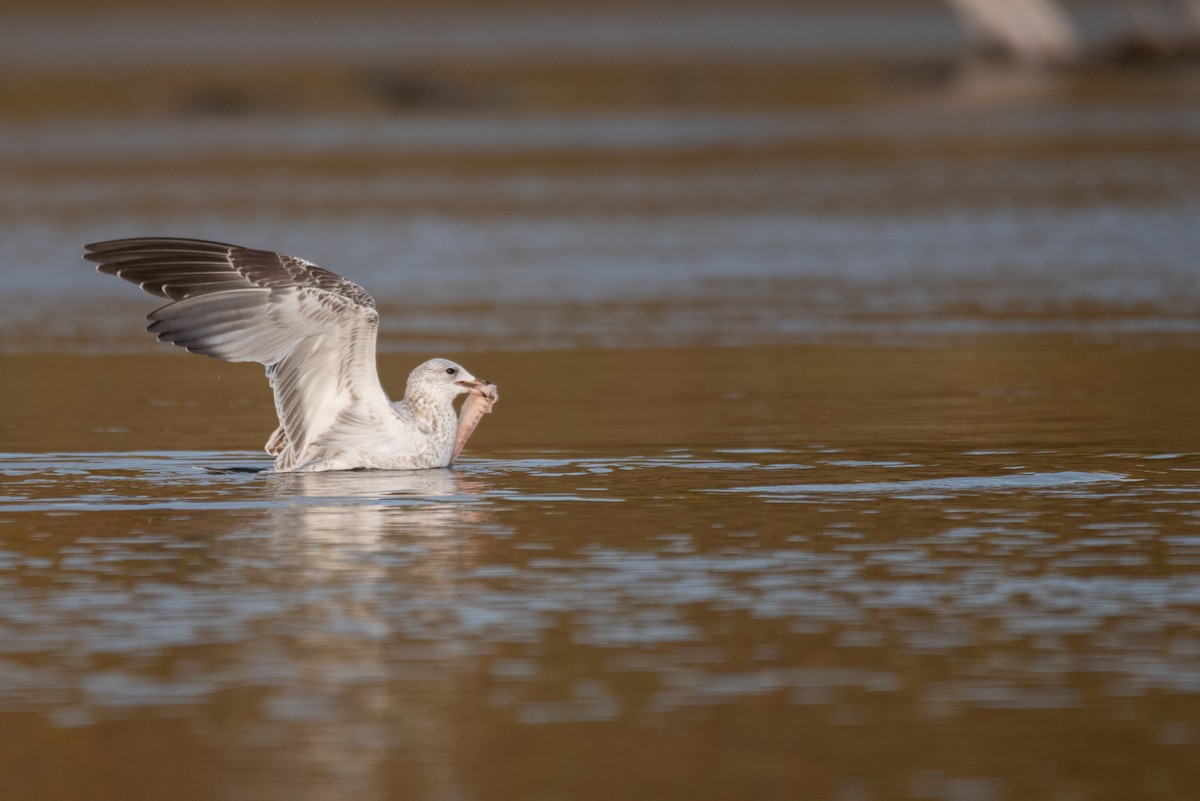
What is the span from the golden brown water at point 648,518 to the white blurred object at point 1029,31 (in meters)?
41.6

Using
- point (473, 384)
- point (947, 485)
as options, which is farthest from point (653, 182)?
point (947, 485)

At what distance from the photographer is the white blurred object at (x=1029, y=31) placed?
79.1 metres

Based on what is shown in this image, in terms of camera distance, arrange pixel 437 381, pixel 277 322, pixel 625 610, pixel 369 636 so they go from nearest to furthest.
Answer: pixel 369 636 < pixel 625 610 < pixel 277 322 < pixel 437 381

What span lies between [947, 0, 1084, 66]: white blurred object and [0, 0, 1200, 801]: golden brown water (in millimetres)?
41575

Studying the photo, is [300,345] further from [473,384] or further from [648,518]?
[648,518]

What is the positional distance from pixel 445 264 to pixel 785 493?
1637 cm

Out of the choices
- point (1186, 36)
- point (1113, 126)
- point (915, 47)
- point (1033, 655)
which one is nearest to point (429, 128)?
point (1113, 126)

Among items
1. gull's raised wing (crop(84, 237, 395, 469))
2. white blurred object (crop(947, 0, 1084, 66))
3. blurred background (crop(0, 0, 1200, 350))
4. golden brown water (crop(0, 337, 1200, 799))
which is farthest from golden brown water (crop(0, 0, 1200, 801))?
white blurred object (crop(947, 0, 1084, 66))

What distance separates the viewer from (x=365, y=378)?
14.3 m

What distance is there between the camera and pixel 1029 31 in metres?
79.6

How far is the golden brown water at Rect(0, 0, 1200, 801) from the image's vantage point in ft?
28.3

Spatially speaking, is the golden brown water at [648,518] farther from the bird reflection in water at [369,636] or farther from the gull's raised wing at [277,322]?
the gull's raised wing at [277,322]

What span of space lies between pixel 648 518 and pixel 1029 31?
68951 mm

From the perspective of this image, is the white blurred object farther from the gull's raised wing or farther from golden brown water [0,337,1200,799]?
the gull's raised wing
